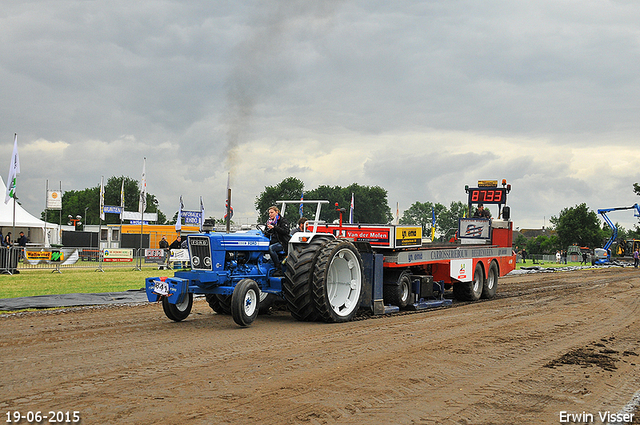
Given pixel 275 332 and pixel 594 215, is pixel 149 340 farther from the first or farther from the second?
pixel 594 215

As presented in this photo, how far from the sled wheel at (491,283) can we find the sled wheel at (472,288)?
0.62 ft

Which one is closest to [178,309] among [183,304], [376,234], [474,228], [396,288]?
[183,304]

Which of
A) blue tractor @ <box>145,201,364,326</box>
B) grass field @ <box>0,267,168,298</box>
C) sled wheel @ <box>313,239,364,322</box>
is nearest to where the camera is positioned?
blue tractor @ <box>145,201,364,326</box>

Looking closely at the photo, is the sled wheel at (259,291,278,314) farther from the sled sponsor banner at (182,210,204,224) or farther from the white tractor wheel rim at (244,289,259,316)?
the sled sponsor banner at (182,210,204,224)

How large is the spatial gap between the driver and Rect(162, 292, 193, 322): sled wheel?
1625 mm

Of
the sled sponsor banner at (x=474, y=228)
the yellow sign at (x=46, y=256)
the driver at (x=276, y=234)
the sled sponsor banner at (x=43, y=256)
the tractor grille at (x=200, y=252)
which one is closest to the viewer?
the tractor grille at (x=200, y=252)

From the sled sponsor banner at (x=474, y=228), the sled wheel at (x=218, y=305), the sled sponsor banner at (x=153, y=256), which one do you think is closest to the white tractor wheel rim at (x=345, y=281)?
the sled wheel at (x=218, y=305)

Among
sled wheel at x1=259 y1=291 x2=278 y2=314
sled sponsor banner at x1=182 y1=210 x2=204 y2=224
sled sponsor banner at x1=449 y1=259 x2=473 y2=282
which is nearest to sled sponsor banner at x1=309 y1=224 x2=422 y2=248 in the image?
sled wheel at x1=259 y1=291 x2=278 y2=314

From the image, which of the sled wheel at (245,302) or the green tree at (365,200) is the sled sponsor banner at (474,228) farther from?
the green tree at (365,200)

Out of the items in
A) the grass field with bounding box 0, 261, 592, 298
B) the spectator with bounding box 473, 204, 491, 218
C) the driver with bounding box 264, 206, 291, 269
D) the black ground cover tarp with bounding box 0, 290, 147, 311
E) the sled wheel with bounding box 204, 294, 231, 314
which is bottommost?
the grass field with bounding box 0, 261, 592, 298

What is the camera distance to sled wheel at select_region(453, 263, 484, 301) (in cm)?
1477

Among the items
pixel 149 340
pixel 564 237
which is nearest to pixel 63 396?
pixel 149 340

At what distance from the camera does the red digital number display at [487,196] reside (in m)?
17.8

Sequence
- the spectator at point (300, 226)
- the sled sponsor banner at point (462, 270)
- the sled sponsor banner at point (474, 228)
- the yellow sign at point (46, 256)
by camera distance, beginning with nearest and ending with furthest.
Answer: the spectator at point (300, 226) → the sled sponsor banner at point (462, 270) → the sled sponsor banner at point (474, 228) → the yellow sign at point (46, 256)
